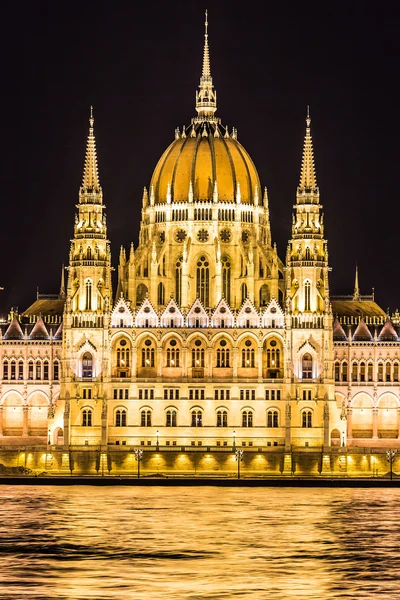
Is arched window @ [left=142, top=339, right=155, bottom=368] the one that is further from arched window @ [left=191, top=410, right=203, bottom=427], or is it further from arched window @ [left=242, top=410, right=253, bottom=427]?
arched window @ [left=242, top=410, right=253, bottom=427]

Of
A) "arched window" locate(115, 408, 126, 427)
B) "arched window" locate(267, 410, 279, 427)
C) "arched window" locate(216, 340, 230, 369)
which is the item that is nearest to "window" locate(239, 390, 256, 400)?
"arched window" locate(267, 410, 279, 427)

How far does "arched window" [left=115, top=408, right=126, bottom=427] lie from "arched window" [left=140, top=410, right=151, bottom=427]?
5.83 ft

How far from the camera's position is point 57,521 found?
142 m

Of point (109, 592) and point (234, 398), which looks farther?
point (234, 398)

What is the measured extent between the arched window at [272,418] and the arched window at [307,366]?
4.89 metres

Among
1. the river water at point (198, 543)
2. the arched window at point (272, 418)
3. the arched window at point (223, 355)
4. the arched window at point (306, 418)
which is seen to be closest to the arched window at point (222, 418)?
the arched window at point (272, 418)

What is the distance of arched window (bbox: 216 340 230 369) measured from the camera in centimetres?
19875

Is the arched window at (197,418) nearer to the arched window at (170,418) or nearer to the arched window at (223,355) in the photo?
the arched window at (170,418)

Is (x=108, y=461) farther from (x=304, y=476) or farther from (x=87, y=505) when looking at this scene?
(x=87, y=505)

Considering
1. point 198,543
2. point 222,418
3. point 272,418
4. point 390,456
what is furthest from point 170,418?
point 198,543

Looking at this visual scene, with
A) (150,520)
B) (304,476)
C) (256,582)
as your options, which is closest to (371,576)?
(256,582)

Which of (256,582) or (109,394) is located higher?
(109,394)

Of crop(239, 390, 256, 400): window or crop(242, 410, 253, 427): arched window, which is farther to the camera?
crop(239, 390, 256, 400): window

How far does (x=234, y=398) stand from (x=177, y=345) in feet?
26.6
